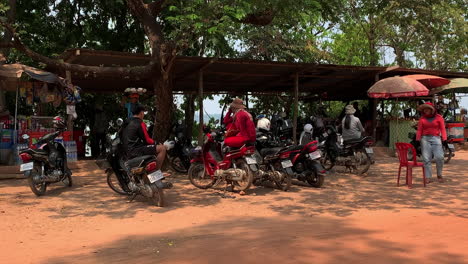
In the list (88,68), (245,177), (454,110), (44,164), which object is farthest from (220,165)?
(454,110)

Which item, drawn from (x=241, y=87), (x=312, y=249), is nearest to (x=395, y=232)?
(x=312, y=249)

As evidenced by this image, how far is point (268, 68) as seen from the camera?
468 inches

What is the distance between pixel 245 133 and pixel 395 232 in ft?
10.5

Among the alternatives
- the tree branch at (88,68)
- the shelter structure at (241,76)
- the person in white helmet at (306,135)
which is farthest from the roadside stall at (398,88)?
the tree branch at (88,68)

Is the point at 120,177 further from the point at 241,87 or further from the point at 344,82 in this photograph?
the point at 344,82

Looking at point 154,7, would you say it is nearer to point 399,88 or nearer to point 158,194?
point 158,194

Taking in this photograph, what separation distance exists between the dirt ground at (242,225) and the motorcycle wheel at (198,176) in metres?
0.30

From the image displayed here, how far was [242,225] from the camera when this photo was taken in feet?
16.6

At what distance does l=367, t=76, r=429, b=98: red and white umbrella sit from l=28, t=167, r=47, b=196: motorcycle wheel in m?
8.67

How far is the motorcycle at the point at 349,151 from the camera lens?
9.30 metres

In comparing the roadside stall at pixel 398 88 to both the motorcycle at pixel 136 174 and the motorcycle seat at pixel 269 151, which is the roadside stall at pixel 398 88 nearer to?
the motorcycle seat at pixel 269 151

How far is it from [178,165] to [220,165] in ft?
9.12

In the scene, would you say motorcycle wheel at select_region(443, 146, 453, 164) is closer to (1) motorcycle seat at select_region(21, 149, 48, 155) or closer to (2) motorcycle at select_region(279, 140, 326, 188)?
(2) motorcycle at select_region(279, 140, 326, 188)

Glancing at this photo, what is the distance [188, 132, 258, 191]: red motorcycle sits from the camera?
23.4ft
